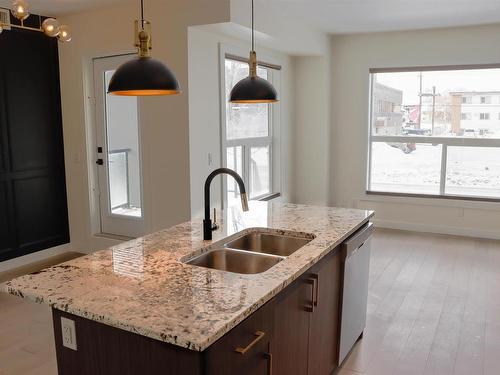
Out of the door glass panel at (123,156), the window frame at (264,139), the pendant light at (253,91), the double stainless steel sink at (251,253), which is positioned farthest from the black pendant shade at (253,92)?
the door glass panel at (123,156)

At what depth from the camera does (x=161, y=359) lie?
152cm

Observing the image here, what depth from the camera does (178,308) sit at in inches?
62.7

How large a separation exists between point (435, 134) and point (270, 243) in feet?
14.1

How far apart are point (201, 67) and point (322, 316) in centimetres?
275

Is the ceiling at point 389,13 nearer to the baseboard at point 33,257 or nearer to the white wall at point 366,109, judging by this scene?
the white wall at point 366,109

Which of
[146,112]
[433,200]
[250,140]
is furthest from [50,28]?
[433,200]

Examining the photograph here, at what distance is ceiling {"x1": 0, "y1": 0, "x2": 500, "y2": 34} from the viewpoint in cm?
444

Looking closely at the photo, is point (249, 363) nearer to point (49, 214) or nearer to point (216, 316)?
point (216, 316)

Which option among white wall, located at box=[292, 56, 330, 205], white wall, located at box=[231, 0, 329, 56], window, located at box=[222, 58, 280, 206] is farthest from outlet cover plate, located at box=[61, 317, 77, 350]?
white wall, located at box=[292, 56, 330, 205]

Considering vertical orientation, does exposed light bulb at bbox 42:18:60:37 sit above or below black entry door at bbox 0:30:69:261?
above

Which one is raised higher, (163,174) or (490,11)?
(490,11)

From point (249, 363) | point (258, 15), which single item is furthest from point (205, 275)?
point (258, 15)

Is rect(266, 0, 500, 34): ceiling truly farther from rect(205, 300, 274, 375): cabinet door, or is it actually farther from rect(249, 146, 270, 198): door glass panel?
rect(205, 300, 274, 375): cabinet door

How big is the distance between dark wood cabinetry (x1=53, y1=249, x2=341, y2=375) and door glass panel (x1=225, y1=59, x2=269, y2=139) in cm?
302
